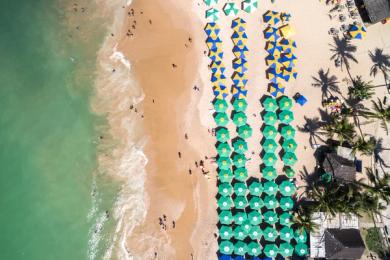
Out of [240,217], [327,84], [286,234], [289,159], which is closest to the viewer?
[286,234]

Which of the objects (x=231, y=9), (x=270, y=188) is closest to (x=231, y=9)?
(x=231, y=9)

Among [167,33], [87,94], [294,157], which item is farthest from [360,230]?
[87,94]

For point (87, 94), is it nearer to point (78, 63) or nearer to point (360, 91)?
point (78, 63)

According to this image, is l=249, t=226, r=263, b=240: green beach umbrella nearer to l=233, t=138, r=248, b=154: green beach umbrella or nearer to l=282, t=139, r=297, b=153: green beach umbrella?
l=233, t=138, r=248, b=154: green beach umbrella

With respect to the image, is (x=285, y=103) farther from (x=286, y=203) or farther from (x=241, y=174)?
(x=286, y=203)

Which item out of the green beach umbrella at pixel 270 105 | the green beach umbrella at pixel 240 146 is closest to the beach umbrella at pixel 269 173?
the green beach umbrella at pixel 240 146

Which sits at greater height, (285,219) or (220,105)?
(220,105)
